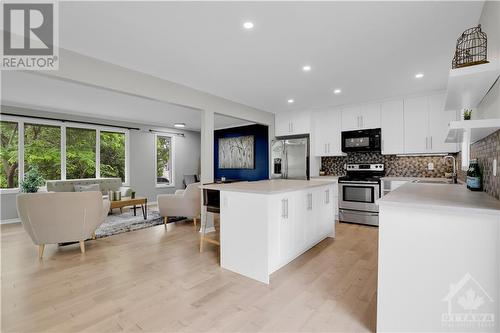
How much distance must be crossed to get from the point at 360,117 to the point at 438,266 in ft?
13.1

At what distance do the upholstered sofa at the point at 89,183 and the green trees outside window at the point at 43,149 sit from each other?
314 mm

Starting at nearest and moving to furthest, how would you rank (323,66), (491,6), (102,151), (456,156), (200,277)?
(491,6), (200,277), (323,66), (456,156), (102,151)

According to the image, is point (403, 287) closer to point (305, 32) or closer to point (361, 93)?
point (305, 32)

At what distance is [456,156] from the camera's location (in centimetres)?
429

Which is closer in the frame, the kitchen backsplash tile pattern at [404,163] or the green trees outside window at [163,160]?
the kitchen backsplash tile pattern at [404,163]

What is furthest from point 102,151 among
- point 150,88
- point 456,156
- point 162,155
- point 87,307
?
Result: point 456,156

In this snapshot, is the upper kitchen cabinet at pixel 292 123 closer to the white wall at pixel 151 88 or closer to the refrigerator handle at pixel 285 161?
the refrigerator handle at pixel 285 161

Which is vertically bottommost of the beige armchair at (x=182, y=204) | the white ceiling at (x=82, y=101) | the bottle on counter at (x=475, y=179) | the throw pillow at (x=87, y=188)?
the beige armchair at (x=182, y=204)

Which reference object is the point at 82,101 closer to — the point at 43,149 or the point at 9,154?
the point at 43,149

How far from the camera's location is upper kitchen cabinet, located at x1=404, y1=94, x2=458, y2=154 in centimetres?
408

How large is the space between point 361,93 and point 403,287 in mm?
3632

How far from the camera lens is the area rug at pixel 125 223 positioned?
4.23 m

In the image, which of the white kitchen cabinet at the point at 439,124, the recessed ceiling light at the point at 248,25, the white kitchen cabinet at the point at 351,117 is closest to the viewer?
the recessed ceiling light at the point at 248,25

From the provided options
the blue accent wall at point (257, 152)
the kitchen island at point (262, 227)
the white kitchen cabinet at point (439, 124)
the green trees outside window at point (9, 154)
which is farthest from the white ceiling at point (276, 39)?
the green trees outside window at point (9, 154)
